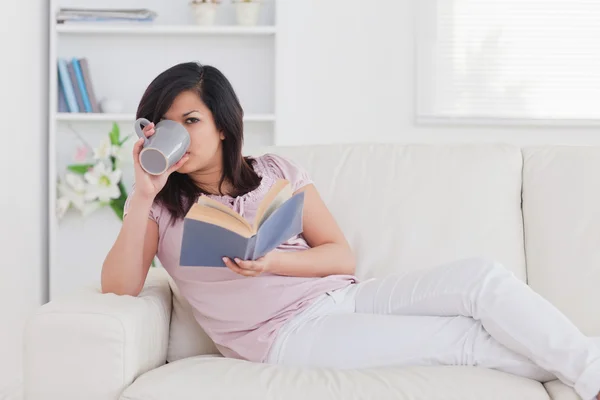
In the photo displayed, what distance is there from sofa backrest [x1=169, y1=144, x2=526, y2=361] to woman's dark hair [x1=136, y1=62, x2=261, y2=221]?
0.88 ft

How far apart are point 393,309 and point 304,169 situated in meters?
0.51

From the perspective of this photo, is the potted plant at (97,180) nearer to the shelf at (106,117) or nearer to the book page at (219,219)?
the shelf at (106,117)

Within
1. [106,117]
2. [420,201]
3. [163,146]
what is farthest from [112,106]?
[163,146]

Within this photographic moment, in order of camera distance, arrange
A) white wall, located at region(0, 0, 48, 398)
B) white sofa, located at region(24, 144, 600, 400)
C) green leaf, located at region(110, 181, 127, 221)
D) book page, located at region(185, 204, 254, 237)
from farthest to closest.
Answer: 1. green leaf, located at region(110, 181, 127, 221)
2. white wall, located at region(0, 0, 48, 398)
3. white sofa, located at region(24, 144, 600, 400)
4. book page, located at region(185, 204, 254, 237)

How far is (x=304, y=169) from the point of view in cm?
216

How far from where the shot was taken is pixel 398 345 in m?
1.70

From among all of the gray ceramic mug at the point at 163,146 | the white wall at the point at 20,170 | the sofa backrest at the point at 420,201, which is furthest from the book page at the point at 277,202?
the white wall at the point at 20,170

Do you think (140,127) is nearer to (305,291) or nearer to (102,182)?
(305,291)

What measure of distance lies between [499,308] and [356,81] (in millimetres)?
2110

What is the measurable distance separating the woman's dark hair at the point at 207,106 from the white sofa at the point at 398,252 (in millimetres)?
242

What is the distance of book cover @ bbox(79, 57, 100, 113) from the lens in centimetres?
347

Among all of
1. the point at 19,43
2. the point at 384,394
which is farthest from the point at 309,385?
the point at 19,43

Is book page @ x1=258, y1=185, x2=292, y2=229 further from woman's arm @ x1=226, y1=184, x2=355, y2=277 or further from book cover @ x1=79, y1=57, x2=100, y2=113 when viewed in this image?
book cover @ x1=79, y1=57, x2=100, y2=113

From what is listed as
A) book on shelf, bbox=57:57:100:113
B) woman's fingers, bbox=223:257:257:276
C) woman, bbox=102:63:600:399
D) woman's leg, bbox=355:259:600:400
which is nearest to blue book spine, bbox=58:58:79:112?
book on shelf, bbox=57:57:100:113
